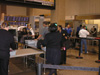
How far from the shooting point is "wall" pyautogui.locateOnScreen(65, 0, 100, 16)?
474 inches

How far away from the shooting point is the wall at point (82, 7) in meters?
12.0

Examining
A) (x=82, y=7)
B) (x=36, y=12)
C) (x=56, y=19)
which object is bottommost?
(x=56, y=19)

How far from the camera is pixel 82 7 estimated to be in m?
12.9

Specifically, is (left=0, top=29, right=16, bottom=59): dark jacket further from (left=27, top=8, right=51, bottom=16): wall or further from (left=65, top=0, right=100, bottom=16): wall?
(left=27, top=8, right=51, bottom=16): wall

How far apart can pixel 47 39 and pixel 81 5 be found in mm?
10217

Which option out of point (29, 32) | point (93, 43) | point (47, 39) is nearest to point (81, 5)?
point (93, 43)

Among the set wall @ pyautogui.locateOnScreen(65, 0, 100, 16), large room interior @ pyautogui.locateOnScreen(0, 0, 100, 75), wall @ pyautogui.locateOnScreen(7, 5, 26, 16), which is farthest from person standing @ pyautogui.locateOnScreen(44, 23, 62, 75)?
wall @ pyautogui.locateOnScreen(7, 5, 26, 16)

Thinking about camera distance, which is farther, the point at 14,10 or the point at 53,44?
the point at 14,10

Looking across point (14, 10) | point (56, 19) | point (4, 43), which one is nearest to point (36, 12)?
point (14, 10)

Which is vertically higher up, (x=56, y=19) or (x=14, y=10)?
(x=14, y=10)

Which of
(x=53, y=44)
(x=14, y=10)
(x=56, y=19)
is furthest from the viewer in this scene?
(x=14, y=10)

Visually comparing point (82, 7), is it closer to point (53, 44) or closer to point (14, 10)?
point (14, 10)

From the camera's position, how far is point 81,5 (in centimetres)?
1295

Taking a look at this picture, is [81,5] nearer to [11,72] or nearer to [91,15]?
[91,15]
